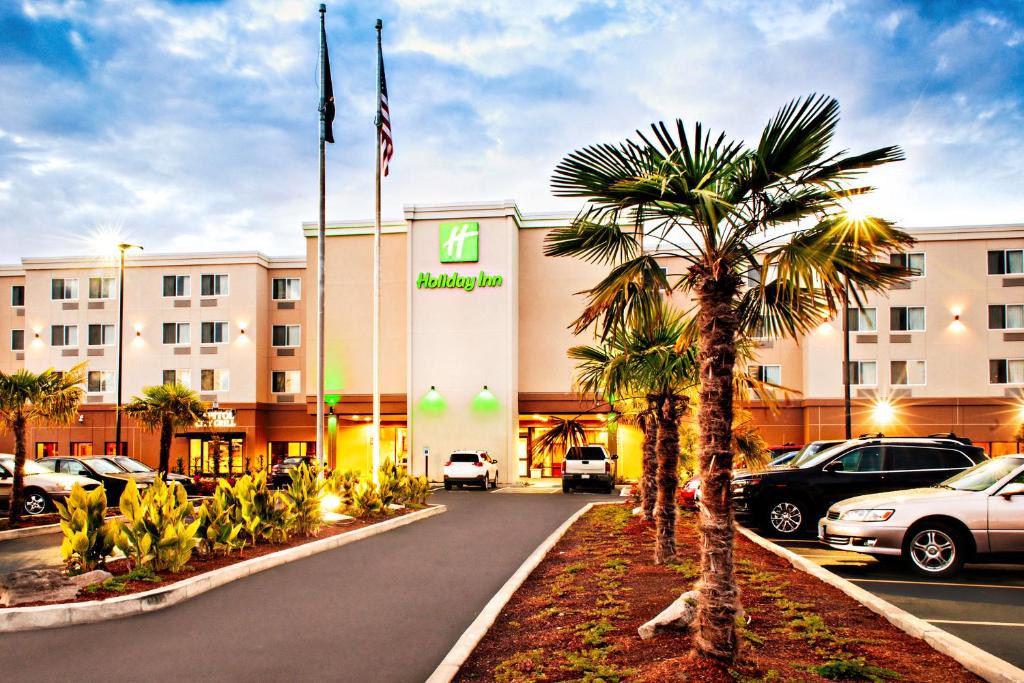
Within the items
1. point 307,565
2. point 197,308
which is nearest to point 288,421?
point 197,308

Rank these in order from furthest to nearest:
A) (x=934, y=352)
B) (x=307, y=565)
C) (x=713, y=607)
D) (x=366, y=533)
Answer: (x=934, y=352) → (x=366, y=533) → (x=307, y=565) → (x=713, y=607)

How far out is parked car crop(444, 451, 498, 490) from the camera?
34.2 m

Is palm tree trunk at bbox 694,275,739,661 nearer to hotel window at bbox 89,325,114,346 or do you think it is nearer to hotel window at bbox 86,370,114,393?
hotel window at bbox 86,370,114,393

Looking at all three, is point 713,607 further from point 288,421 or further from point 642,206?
point 288,421

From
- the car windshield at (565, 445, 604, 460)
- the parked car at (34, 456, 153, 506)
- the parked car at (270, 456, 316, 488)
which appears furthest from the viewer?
the parked car at (270, 456, 316, 488)

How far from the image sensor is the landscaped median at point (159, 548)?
30.6 ft

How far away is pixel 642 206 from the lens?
7.55 meters

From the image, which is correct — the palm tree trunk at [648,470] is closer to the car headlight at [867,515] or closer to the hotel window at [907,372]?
the car headlight at [867,515]

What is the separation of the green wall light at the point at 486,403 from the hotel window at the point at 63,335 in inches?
958

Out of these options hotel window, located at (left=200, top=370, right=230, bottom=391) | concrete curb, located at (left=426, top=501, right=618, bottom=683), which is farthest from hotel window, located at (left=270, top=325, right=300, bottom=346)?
concrete curb, located at (left=426, top=501, right=618, bottom=683)

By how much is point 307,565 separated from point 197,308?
3706 centimetres

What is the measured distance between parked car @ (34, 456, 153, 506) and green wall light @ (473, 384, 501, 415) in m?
17.9

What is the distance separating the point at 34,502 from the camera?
69.3 feet

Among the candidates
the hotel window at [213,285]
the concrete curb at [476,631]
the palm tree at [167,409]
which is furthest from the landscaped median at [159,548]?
the hotel window at [213,285]
